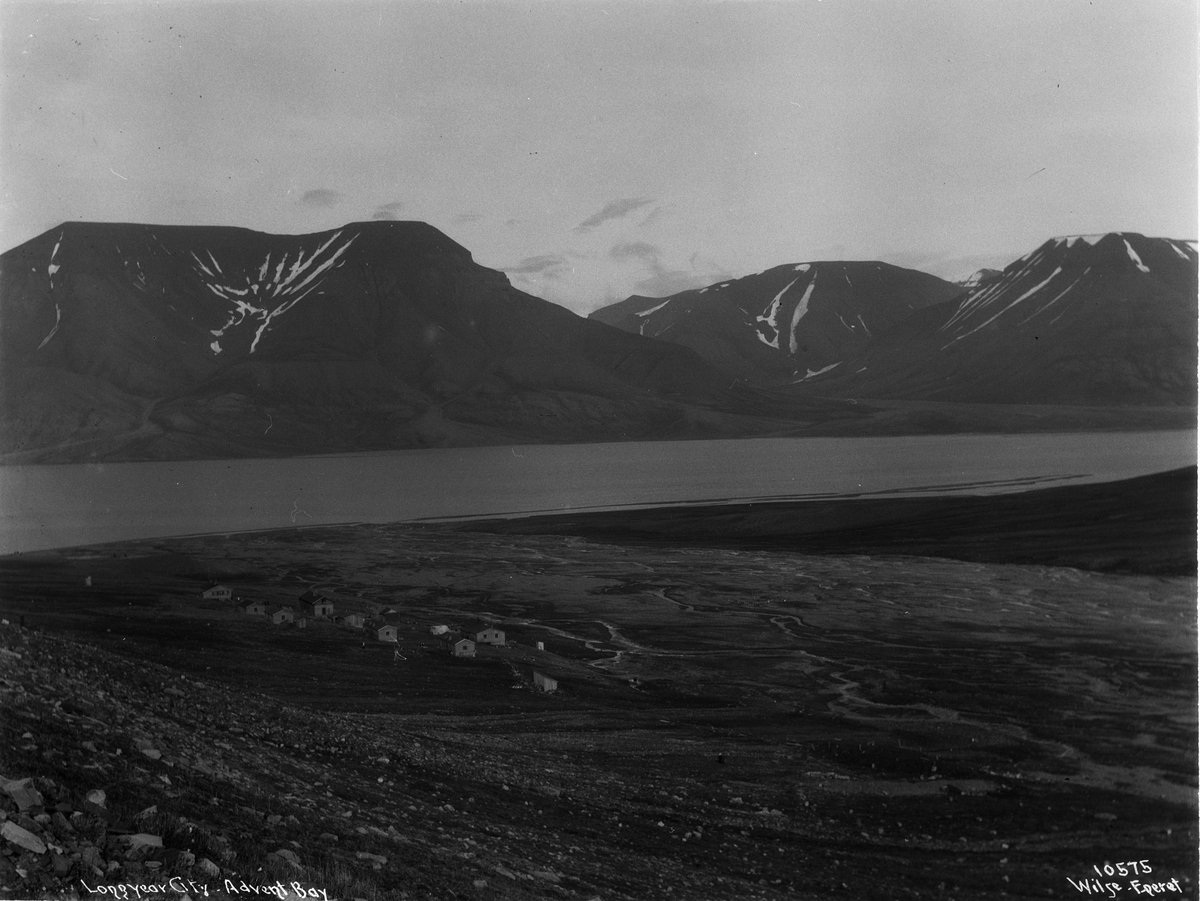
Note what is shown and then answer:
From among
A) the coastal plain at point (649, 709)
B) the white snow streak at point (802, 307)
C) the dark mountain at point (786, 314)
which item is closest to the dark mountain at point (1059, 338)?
the dark mountain at point (786, 314)

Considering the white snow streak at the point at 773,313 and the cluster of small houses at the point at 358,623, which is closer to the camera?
the white snow streak at the point at 773,313

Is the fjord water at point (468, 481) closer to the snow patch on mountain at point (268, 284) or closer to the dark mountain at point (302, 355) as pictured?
the dark mountain at point (302, 355)

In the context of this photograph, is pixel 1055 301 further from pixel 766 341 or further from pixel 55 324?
pixel 55 324

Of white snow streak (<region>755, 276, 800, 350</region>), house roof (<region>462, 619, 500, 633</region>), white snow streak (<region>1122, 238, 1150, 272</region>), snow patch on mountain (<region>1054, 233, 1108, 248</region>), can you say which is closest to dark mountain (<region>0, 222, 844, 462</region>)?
white snow streak (<region>755, 276, 800, 350</region>)

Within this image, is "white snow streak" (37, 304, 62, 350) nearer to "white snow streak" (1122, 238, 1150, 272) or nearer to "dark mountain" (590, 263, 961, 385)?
"dark mountain" (590, 263, 961, 385)

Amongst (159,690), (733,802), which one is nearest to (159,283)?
(159,690)

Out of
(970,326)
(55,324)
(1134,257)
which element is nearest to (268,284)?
(55,324)

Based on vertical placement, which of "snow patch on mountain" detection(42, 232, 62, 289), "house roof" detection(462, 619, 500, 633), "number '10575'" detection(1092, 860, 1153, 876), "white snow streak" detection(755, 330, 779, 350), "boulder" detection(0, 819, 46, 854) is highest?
"snow patch on mountain" detection(42, 232, 62, 289)
